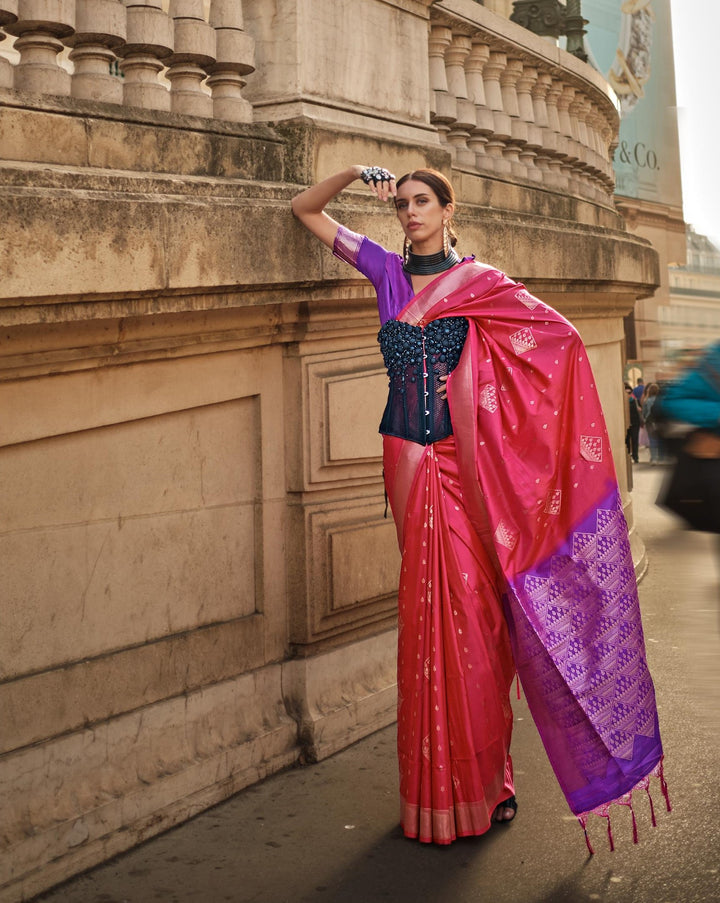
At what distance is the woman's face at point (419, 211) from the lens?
12.9 feet

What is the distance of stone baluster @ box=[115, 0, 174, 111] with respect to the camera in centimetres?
397

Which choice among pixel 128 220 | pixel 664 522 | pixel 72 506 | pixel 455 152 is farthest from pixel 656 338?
pixel 664 522

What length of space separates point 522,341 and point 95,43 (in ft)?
5.26

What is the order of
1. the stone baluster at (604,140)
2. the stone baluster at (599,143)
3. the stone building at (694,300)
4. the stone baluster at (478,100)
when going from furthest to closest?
the stone baluster at (604,140) → the stone baluster at (599,143) → the stone baluster at (478,100) → the stone building at (694,300)

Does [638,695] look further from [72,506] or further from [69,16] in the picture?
[69,16]

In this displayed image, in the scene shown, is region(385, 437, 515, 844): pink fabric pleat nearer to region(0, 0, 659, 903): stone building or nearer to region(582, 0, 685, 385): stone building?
region(0, 0, 659, 903): stone building

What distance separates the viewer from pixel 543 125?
707 centimetres

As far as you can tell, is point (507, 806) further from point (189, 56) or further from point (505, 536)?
point (189, 56)

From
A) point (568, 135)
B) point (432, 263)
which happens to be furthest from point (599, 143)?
point (432, 263)

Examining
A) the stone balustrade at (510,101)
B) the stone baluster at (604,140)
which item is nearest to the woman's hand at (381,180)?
the stone balustrade at (510,101)

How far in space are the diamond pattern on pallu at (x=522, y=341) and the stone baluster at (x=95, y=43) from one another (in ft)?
4.71

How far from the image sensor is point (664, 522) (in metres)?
10.2

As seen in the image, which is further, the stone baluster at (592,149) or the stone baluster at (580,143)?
the stone baluster at (592,149)

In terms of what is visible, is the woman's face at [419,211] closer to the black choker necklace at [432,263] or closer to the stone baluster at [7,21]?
the black choker necklace at [432,263]
